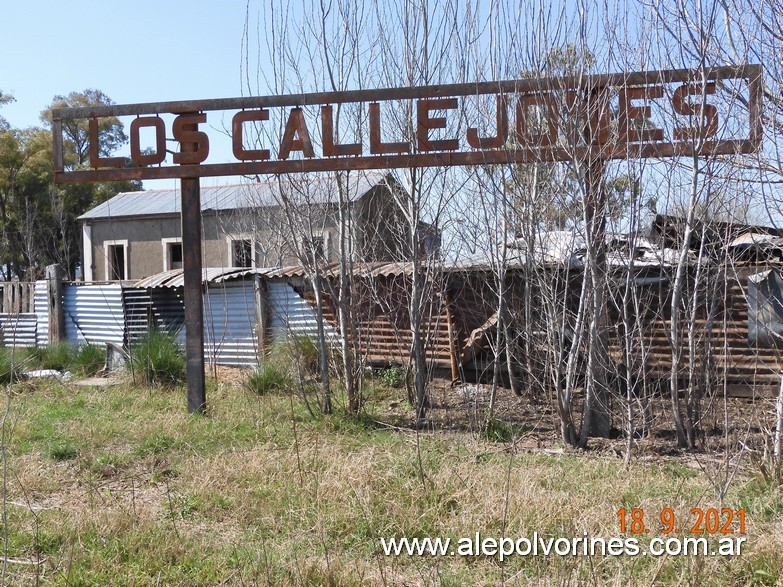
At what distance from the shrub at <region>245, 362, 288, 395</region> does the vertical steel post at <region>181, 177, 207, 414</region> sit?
4.69 feet

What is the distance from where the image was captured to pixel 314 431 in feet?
23.8

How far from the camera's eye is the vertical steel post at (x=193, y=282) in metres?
7.87

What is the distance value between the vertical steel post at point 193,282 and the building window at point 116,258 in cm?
1773

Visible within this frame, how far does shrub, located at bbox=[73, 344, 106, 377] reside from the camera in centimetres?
1155

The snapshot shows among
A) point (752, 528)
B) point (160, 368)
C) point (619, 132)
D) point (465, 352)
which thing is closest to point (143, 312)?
point (160, 368)

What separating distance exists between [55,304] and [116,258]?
10.6 meters

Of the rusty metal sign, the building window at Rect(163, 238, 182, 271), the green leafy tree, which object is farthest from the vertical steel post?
the green leafy tree

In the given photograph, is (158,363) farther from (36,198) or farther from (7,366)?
(36,198)

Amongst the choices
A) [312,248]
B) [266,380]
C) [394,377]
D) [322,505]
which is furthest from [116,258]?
[322,505]

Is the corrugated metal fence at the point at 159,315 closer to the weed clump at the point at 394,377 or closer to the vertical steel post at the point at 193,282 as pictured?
the weed clump at the point at 394,377

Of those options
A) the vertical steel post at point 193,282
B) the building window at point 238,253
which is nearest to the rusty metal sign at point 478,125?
the vertical steel post at point 193,282

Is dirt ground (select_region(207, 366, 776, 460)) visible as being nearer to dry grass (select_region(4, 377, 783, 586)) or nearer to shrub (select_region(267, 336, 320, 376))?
dry grass (select_region(4, 377, 783, 586))

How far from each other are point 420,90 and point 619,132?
1.90 metres

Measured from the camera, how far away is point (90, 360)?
11703 mm
